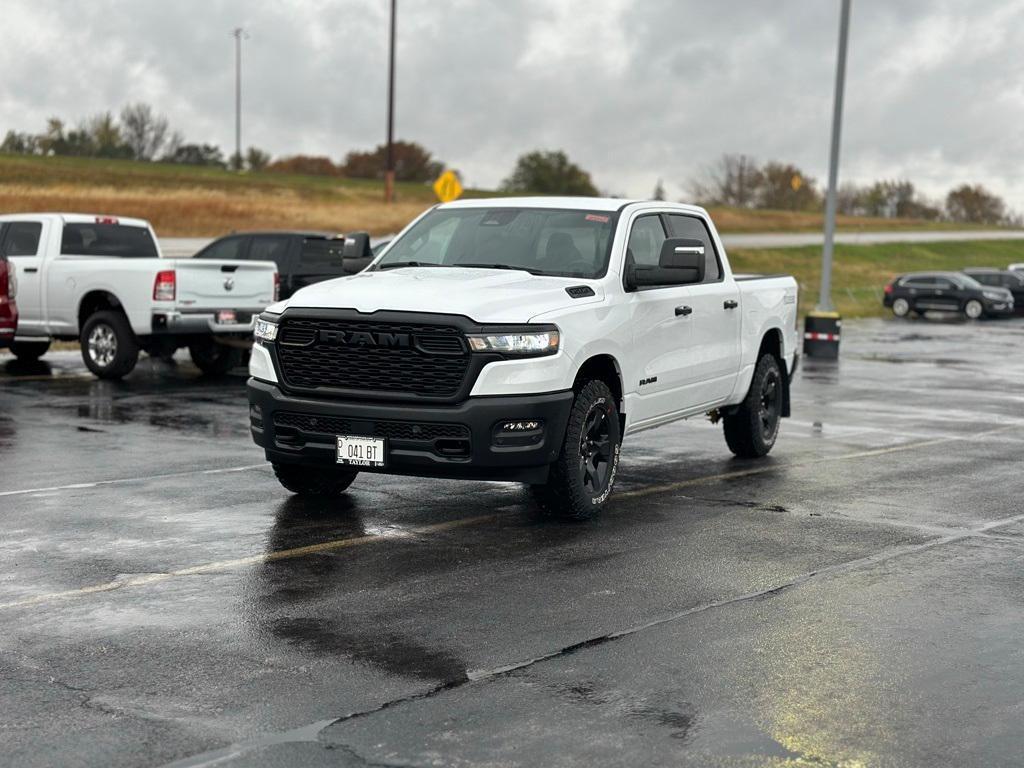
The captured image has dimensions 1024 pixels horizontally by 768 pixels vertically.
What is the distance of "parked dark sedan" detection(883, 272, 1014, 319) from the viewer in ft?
146

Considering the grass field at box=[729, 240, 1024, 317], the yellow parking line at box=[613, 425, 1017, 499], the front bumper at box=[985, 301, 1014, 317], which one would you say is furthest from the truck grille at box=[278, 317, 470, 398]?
the front bumper at box=[985, 301, 1014, 317]

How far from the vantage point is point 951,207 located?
11619cm

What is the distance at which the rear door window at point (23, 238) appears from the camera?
19281 mm

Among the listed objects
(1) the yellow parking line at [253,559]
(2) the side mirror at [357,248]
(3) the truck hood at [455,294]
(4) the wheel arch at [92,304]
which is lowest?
(1) the yellow parking line at [253,559]

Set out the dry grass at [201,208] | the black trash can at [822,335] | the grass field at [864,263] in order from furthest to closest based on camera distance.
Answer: the dry grass at [201,208] < the grass field at [864,263] < the black trash can at [822,335]

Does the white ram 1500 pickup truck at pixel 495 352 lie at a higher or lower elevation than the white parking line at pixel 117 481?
higher

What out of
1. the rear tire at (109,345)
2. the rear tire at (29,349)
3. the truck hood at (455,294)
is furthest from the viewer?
the rear tire at (29,349)

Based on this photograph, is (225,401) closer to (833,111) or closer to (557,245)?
(557,245)

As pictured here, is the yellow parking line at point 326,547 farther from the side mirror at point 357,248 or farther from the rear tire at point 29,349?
the rear tire at point 29,349

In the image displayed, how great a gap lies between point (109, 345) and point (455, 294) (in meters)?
10.4

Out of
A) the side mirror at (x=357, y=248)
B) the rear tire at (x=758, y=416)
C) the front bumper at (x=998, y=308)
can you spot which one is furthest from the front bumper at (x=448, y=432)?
the front bumper at (x=998, y=308)

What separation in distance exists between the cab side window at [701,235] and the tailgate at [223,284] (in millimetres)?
8025

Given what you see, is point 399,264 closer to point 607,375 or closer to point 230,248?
point 607,375

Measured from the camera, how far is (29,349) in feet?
68.6
